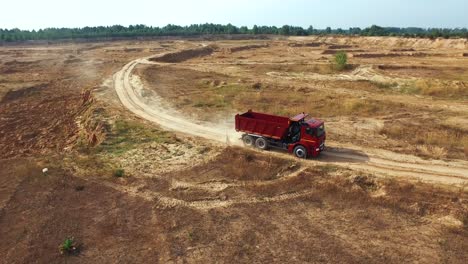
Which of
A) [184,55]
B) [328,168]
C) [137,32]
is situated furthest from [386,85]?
[137,32]

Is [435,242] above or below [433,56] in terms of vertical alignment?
below

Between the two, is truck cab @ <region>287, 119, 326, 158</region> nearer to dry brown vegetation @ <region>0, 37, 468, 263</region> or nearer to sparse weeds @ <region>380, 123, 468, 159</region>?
dry brown vegetation @ <region>0, 37, 468, 263</region>

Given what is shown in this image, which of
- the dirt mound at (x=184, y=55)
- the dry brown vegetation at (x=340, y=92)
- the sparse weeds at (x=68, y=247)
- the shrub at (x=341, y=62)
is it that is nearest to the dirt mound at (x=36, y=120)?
the dry brown vegetation at (x=340, y=92)

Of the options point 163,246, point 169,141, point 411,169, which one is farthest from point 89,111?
point 411,169

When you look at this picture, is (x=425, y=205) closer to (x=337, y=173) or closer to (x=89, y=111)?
(x=337, y=173)

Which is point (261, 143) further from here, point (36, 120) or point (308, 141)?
point (36, 120)

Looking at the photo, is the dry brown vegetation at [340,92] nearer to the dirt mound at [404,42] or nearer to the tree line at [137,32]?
the dirt mound at [404,42]
